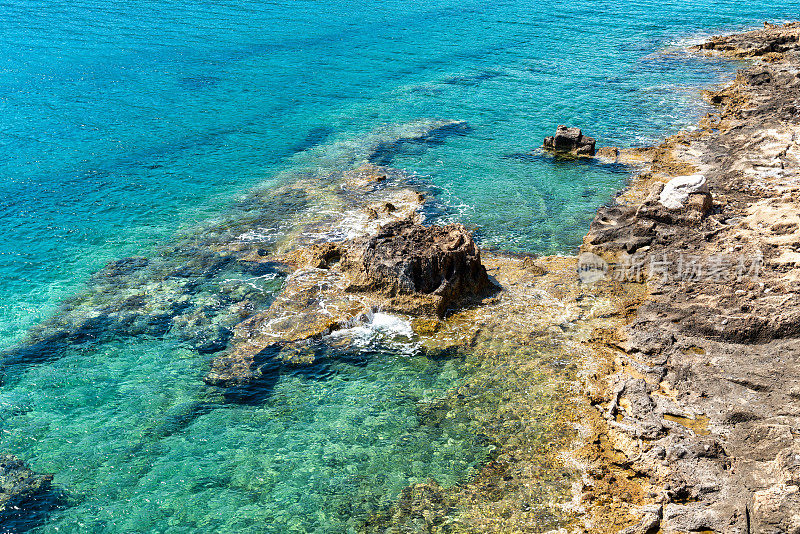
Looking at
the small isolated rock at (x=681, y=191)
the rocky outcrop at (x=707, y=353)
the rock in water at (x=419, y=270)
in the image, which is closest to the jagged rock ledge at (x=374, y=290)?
the rock in water at (x=419, y=270)

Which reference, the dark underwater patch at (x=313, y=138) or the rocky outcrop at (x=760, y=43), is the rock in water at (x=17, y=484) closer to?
the dark underwater patch at (x=313, y=138)

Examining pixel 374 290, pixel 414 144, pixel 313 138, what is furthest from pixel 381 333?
pixel 313 138

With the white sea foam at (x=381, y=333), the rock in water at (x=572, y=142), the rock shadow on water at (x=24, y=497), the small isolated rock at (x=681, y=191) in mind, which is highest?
the rock in water at (x=572, y=142)

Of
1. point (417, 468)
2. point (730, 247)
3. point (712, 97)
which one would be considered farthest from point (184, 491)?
point (712, 97)

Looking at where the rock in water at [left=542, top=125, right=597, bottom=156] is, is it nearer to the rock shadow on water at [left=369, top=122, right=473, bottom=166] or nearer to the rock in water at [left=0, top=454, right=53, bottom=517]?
the rock shadow on water at [left=369, top=122, right=473, bottom=166]

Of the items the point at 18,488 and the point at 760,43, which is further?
the point at 760,43

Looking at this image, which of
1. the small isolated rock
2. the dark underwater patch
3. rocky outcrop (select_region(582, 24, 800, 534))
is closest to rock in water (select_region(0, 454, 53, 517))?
rocky outcrop (select_region(582, 24, 800, 534))

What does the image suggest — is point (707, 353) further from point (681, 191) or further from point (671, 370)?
point (681, 191)
